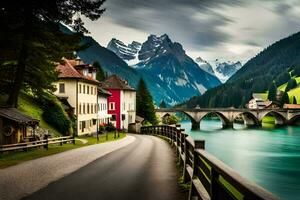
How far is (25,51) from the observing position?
32125 mm

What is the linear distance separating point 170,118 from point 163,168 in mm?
126240

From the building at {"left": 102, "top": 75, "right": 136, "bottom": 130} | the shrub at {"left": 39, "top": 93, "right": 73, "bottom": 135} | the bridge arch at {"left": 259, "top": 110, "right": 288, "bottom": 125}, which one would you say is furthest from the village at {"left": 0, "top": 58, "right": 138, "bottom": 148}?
the bridge arch at {"left": 259, "top": 110, "right": 288, "bottom": 125}

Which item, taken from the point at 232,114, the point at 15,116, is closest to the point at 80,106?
the point at 15,116

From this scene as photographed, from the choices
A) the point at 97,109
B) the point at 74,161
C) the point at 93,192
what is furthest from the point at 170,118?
the point at 93,192

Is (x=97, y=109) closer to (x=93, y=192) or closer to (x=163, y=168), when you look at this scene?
(x=163, y=168)

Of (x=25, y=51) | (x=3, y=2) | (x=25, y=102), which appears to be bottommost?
(x=25, y=102)

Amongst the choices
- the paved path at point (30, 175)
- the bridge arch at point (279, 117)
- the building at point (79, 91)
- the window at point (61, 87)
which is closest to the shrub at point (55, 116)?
the building at point (79, 91)

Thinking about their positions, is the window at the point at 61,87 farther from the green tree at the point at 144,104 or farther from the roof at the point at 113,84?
the green tree at the point at 144,104

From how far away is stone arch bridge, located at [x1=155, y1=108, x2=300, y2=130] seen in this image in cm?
15480

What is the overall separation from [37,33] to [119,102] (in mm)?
70924

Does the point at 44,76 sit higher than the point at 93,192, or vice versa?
the point at 44,76

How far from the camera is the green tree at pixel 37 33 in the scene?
29.7 metres

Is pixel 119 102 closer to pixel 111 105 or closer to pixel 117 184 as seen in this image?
pixel 111 105

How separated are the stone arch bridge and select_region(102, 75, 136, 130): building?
135 ft
